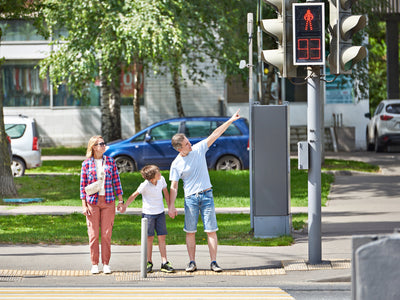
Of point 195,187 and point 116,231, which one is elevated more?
point 195,187

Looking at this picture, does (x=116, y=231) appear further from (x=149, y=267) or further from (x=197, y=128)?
(x=197, y=128)

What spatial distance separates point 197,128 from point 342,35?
14.8 meters

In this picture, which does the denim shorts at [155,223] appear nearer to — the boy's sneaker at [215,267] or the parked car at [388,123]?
the boy's sneaker at [215,267]

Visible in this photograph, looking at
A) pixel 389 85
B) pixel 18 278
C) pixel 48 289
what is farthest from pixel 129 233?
pixel 389 85

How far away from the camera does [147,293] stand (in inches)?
355

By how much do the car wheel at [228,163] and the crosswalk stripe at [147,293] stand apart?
14.8 metres

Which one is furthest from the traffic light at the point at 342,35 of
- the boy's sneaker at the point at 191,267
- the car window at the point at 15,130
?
the car window at the point at 15,130

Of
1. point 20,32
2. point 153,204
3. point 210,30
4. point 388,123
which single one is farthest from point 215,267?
point 20,32

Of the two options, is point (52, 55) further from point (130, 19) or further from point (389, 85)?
point (389, 85)

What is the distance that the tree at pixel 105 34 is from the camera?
2284cm

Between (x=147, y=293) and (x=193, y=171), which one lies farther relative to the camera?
(x=193, y=171)

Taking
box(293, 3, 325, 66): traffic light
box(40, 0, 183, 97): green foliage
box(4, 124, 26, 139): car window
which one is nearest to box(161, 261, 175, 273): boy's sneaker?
box(293, 3, 325, 66): traffic light

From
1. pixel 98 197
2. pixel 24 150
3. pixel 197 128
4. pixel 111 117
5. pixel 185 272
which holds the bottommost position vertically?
pixel 185 272

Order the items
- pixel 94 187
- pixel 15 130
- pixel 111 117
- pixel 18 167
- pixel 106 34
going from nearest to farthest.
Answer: pixel 94 187 → pixel 106 34 → pixel 18 167 → pixel 15 130 → pixel 111 117
